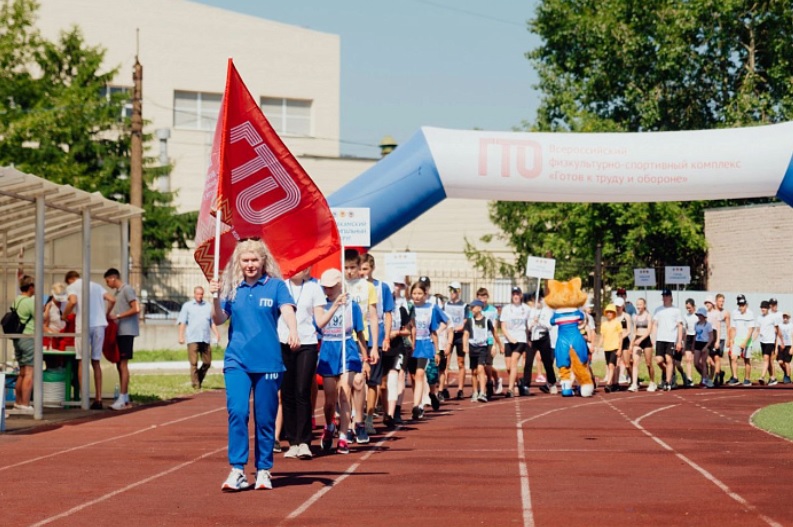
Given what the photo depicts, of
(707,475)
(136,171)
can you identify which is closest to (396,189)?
(707,475)

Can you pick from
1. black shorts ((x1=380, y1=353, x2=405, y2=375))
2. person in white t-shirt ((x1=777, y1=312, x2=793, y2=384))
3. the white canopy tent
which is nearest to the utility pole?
the white canopy tent

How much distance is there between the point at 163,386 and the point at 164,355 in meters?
10.9

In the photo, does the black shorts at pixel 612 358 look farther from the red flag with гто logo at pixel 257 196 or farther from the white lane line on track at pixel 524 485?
the red flag with гто logo at pixel 257 196

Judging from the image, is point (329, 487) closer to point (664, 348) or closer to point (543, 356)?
point (543, 356)

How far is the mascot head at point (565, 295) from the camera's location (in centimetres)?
2412

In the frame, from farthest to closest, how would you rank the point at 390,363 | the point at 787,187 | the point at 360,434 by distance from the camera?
the point at 787,187
the point at 390,363
the point at 360,434

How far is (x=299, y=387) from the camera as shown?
13.0 meters

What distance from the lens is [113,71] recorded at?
4847 centimetres

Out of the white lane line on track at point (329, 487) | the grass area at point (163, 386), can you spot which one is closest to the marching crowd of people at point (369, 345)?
the white lane line on track at point (329, 487)

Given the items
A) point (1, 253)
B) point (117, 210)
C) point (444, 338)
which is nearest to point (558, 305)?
point (444, 338)

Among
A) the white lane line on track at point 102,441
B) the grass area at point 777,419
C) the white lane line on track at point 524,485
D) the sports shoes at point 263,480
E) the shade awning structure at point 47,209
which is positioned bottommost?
the grass area at point 777,419

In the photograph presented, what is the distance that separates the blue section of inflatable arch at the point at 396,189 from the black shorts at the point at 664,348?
634 centimetres

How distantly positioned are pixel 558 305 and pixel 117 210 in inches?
308

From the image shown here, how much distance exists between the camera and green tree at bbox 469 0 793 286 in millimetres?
47375
